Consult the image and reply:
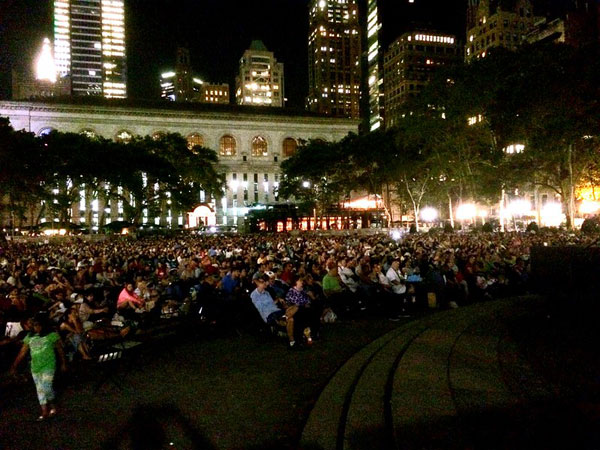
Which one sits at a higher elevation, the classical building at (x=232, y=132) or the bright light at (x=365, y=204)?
the classical building at (x=232, y=132)

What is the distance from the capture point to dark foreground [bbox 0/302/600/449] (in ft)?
18.0

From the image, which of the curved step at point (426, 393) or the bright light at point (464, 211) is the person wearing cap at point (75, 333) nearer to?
the curved step at point (426, 393)

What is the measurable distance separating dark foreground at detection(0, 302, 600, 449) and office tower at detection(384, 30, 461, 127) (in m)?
150

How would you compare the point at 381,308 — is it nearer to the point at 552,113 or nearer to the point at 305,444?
the point at 305,444

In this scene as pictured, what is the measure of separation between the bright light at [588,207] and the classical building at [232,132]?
51128 millimetres

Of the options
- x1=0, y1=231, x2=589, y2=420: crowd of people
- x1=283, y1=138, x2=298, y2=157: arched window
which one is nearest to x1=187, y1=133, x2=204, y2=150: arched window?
x1=283, y1=138, x2=298, y2=157: arched window

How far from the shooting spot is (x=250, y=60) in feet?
621

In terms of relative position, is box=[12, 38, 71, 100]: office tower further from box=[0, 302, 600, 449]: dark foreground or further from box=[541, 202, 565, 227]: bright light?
box=[0, 302, 600, 449]: dark foreground

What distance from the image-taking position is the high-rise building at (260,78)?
18800cm

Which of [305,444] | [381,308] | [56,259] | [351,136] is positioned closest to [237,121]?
[351,136]

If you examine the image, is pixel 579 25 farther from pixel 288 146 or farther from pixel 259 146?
pixel 259 146

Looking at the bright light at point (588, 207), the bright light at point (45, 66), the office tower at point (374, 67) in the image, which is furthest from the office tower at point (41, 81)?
the bright light at point (588, 207)

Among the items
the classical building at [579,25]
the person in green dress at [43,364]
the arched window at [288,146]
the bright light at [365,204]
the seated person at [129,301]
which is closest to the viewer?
the person in green dress at [43,364]

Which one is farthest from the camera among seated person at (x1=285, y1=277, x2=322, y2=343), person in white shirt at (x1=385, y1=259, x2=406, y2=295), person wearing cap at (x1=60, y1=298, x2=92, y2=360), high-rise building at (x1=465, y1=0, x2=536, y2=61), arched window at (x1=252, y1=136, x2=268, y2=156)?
high-rise building at (x1=465, y1=0, x2=536, y2=61)
